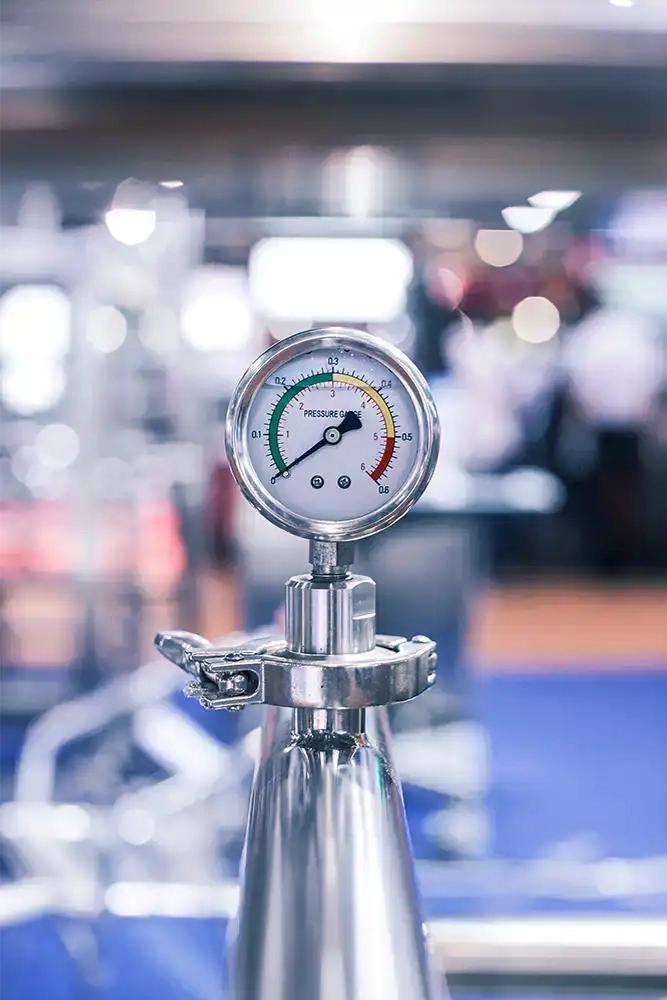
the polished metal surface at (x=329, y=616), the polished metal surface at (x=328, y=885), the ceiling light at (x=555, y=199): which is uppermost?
the ceiling light at (x=555, y=199)

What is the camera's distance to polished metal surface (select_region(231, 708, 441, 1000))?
51 cm

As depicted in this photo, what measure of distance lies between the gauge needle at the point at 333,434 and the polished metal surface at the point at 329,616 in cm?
6

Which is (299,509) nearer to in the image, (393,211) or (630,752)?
(393,211)

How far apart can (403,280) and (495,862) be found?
2230mm

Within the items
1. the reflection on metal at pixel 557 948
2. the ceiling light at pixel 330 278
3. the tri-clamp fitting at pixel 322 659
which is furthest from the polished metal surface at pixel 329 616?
the ceiling light at pixel 330 278

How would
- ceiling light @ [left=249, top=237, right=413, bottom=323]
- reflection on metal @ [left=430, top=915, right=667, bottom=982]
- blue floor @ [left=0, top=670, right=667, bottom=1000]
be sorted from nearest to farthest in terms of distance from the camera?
reflection on metal @ [left=430, top=915, right=667, bottom=982] → blue floor @ [left=0, top=670, right=667, bottom=1000] → ceiling light @ [left=249, top=237, right=413, bottom=323]

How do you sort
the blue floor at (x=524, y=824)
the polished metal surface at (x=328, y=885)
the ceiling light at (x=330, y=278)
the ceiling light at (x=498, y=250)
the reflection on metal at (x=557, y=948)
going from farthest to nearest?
the ceiling light at (x=498, y=250), the ceiling light at (x=330, y=278), the blue floor at (x=524, y=824), the reflection on metal at (x=557, y=948), the polished metal surface at (x=328, y=885)

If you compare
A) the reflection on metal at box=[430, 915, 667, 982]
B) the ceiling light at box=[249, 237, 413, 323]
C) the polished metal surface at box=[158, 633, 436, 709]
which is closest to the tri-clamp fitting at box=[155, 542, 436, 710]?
the polished metal surface at box=[158, 633, 436, 709]

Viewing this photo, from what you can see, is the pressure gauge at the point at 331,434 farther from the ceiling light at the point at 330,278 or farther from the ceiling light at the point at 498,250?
the ceiling light at the point at 498,250

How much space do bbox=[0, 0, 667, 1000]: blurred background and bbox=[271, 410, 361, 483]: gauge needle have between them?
0.14 metres

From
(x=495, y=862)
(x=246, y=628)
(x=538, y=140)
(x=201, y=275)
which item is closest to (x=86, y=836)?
(x=246, y=628)

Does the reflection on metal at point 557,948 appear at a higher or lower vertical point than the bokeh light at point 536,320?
lower

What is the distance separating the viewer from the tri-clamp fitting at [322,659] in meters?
0.56

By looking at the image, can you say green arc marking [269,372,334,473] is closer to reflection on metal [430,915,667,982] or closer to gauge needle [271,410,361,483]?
gauge needle [271,410,361,483]
